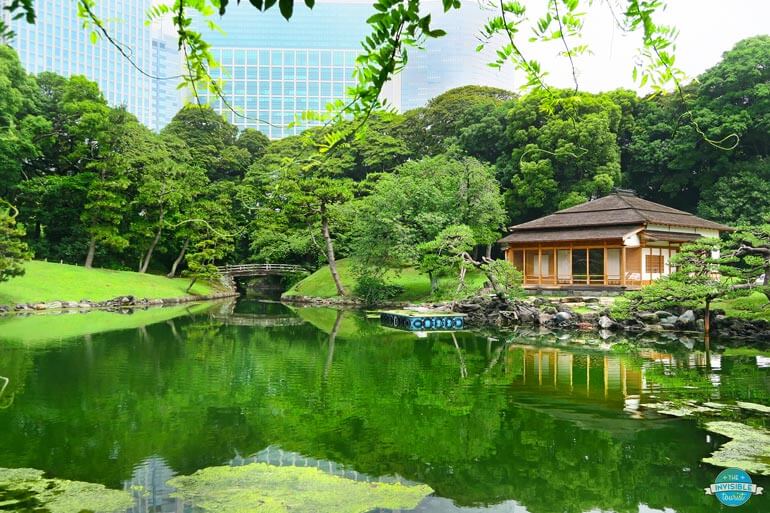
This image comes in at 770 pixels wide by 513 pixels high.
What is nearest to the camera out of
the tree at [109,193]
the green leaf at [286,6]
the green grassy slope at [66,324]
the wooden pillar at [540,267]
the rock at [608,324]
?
the green leaf at [286,6]

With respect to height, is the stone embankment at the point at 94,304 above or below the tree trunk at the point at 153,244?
below

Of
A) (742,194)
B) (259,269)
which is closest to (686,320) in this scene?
(742,194)

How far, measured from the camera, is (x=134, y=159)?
32594 millimetres

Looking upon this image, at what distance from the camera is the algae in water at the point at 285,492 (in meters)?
4.92

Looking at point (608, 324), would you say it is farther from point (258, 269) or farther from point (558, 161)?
point (258, 269)

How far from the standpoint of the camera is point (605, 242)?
23688 millimetres

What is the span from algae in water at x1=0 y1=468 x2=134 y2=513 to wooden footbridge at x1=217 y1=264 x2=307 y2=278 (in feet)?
104

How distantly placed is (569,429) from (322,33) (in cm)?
6714

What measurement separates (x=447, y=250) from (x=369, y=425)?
16947 millimetres

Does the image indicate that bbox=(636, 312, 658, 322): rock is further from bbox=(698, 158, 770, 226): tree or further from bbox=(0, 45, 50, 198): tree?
bbox=(0, 45, 50, 198): tree

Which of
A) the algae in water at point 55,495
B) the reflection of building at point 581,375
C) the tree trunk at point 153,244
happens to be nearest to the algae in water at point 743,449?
the reflection of building at point 581,375

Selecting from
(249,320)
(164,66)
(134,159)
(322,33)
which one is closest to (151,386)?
(249,320)

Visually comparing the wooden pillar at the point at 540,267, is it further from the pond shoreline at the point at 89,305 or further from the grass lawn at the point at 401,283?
the pond shoreline at the point at 89,305

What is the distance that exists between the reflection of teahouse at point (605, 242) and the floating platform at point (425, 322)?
23.3 ft
